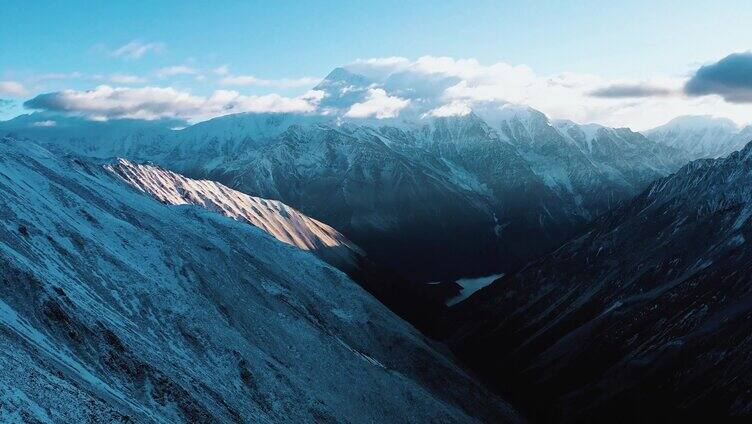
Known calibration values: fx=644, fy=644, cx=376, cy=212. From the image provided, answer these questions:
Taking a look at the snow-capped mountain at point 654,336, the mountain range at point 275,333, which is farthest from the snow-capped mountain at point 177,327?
the snow-capped mountain at point 654,336

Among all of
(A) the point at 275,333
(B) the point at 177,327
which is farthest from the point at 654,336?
(B) the point at 177,327

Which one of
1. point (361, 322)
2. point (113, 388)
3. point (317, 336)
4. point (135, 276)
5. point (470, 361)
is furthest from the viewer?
point (470, 361)

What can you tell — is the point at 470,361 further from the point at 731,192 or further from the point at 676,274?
the point at 731,192

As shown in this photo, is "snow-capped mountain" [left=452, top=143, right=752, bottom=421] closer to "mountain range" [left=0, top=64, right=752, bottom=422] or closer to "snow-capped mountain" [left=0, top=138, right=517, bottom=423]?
"mountain range" [left=0, top=64, right=752, bottom=422]

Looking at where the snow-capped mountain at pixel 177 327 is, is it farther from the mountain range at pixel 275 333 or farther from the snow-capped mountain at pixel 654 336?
the snow-capped mountain at pixel 654 336

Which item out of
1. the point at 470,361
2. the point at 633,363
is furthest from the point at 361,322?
the point at 470,361

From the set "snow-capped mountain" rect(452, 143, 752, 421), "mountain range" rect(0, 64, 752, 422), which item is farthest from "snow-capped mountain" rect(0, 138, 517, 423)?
"snow-capped mountain" rect(452, 143, 752, 421)
